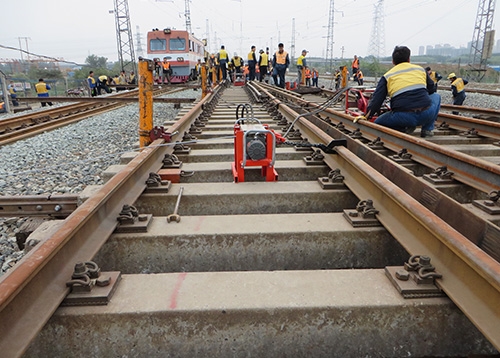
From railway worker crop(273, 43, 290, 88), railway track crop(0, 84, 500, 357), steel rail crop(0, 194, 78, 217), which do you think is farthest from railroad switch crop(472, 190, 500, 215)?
railway worker crop(273, 43, 290, 88)

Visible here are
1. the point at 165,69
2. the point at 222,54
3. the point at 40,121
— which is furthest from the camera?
the point at 165,69

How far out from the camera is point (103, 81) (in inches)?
872

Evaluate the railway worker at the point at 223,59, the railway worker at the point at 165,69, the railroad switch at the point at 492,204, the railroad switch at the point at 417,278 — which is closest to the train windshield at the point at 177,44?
the railway worker at the point at 165,69

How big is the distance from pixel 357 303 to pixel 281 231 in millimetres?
689

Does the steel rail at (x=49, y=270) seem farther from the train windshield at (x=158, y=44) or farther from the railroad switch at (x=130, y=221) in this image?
the train windshield at (x=158, y=44)

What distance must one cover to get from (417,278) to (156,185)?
1951 mm

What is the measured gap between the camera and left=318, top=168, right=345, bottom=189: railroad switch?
9.36 feet

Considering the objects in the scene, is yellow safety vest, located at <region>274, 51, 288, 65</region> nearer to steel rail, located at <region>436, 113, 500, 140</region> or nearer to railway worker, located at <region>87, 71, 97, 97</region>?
Answer: steel rail, located at <region>436, 113, 500, 140</region>

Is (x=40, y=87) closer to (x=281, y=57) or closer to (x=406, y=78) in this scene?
(x=281, y=57)

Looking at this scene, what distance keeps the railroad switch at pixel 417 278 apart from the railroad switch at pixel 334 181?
1.21 meters

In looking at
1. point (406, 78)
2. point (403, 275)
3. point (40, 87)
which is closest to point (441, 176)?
point (403, 275)

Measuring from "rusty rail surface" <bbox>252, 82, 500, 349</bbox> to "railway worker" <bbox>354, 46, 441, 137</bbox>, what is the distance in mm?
2473

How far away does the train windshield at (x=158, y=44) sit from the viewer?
23.2 meters

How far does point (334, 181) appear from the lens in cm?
291
